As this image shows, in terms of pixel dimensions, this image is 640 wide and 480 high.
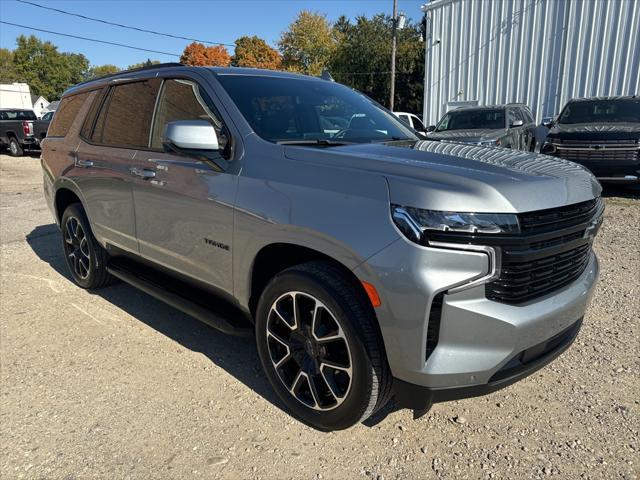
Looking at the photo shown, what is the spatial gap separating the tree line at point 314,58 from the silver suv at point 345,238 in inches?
1251

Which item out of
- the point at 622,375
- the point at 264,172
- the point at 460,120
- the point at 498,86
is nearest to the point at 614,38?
the point at 498,86

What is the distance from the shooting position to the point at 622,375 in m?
3.02

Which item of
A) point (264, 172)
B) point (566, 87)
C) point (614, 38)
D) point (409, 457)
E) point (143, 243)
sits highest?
point (614, 38)

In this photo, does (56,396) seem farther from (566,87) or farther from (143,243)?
(566,87)

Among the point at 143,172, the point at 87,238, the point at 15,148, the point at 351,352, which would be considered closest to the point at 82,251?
the point at 87,238

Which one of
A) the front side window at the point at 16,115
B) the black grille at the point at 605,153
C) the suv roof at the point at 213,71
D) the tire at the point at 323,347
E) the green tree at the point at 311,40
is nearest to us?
the tire at the point at 323,347

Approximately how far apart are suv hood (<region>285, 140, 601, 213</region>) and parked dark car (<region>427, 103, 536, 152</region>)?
6789 mm

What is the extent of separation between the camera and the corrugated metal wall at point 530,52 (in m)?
16.4

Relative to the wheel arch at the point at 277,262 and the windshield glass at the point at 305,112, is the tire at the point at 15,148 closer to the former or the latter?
the windshield glass at the point at 305,112

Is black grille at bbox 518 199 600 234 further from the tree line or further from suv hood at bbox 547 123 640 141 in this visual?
the tree line

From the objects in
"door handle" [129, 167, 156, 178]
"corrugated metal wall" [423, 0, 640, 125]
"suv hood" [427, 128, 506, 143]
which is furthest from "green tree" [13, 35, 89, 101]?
"door handle" [129, 167, 156, 178]

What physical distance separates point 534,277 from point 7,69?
335 ft

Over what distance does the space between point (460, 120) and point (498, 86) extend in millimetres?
9312

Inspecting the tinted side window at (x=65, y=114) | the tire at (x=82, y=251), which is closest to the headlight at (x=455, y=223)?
the tire at (x=82, y=251)
